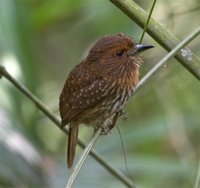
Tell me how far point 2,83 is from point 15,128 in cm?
38

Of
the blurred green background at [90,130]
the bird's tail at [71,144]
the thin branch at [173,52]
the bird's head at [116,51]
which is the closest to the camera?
the thin branch at [173,52]

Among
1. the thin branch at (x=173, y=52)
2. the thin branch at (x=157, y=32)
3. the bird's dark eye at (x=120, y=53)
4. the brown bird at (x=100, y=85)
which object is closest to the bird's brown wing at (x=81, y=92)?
the brown bird at (x=100, y=85)

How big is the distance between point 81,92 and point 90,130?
113cm

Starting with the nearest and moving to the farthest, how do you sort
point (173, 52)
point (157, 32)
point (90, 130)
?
1. point (173, 52)
2. point (157, 32)
3. point (90, 130)

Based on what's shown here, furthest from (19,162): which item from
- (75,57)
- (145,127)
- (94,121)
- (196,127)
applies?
(75,57)

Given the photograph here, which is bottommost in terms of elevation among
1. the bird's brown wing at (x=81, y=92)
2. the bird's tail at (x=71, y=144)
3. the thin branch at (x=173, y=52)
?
the thin branch at (x=173, y=52)

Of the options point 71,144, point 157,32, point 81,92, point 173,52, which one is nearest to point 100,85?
point 81,92

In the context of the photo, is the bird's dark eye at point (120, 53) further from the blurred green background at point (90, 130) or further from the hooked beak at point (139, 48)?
the blurred green background at point (90, 130)

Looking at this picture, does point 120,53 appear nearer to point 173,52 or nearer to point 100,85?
point 100,85

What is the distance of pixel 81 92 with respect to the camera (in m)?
3.29

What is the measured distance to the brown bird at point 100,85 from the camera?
319 cm

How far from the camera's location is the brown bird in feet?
10.5

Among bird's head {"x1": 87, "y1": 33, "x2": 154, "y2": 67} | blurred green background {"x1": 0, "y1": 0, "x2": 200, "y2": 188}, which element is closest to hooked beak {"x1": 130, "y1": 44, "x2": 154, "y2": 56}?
bird's head {"x1": 87, "y1": 33, "x2": 154, "y2": 67}

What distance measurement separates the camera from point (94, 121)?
3.33 m
